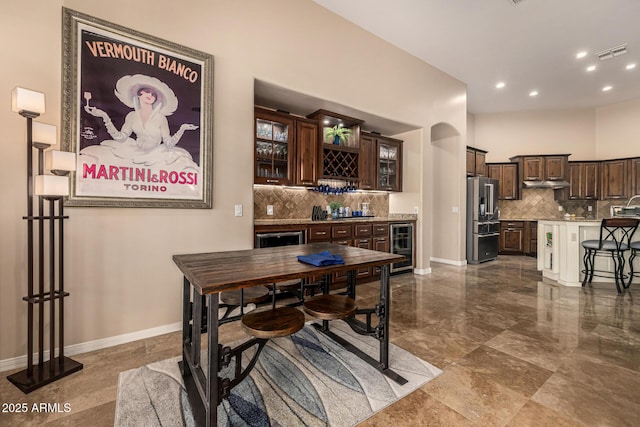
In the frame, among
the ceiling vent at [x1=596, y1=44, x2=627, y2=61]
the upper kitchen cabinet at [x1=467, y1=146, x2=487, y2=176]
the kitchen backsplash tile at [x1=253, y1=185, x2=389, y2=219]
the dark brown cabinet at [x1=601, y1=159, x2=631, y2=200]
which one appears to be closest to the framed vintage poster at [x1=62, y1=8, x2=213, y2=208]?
the kitchen backsplash tile at [x1=253, y1=185, x2=389, y2=219]

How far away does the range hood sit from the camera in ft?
23.2

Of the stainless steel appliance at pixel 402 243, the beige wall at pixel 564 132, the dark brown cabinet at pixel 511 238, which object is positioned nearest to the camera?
the stainless steel appliance at pixel 402 243

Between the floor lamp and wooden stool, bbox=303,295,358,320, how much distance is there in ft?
5.90

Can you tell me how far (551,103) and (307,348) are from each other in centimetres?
863

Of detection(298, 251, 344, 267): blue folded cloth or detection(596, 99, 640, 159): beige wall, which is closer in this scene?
detection(298, 251, 344, 267): blue folded cloth

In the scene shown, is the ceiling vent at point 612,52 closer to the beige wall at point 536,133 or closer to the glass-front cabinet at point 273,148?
the beige wall at point 536,133

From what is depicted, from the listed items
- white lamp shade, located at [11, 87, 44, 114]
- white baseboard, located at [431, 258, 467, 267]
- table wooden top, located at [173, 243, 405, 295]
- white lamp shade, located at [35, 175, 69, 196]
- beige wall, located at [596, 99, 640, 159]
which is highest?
beige wall, located at [596, 99, 640, 159]

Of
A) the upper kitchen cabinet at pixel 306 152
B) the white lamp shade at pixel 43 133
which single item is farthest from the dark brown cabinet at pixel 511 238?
the white lamp shade at pixel 43 133

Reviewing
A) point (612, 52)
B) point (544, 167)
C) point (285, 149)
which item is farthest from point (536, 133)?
point (285, 149)

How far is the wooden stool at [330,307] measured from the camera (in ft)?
6.32

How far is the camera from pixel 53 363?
209cm

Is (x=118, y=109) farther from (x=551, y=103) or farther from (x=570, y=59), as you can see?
(x=551, y=103)

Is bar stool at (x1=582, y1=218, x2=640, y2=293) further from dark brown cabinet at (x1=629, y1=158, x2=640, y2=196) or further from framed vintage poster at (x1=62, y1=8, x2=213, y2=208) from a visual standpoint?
framed vintage poster at (x1=62, y1=8, x2=213, y2=208)

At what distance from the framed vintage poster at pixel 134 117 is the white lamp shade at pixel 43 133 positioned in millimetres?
299
